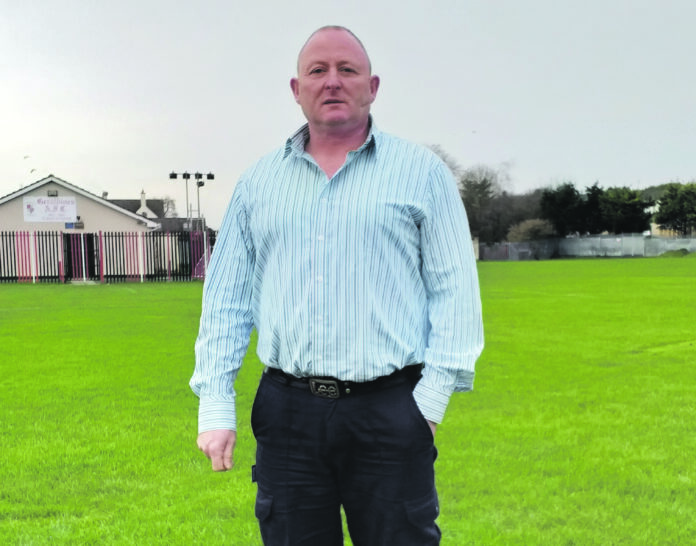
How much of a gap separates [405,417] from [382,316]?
312mm

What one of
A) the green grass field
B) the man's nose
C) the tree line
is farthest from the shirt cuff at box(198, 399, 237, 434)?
the tree line

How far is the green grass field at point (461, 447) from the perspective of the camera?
401 centimetres

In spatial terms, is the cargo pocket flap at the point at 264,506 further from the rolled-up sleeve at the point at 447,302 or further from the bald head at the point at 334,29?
the bald head at the point at 334,29

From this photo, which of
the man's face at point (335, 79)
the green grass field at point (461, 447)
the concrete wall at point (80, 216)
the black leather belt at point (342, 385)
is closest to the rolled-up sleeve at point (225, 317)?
the black leather belt at point (342, 385)

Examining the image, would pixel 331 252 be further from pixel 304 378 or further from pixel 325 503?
pixel 325 503

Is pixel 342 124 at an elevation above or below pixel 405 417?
above

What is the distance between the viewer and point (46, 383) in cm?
779

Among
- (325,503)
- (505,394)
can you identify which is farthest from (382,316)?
(505,394)

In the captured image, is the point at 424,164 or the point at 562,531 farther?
the point at 562,531

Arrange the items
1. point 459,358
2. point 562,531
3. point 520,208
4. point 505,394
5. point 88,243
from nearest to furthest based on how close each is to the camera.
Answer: point 459,358, point 562,531, point 505,394, point 88,243, point 520,208

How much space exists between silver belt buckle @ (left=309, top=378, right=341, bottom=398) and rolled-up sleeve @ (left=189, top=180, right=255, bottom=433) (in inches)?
11.9

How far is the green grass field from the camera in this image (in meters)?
4.01

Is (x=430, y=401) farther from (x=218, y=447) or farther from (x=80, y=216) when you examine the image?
(x=80, y=216)

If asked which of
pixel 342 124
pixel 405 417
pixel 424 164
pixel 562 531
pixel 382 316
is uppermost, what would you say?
pixel 342 124
